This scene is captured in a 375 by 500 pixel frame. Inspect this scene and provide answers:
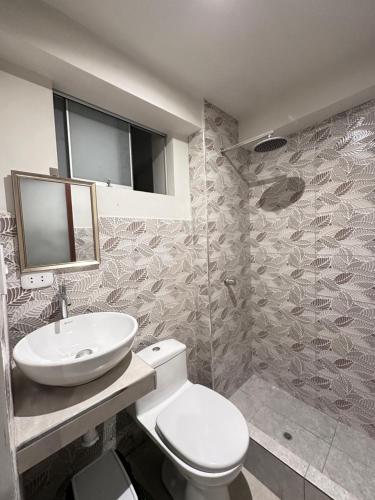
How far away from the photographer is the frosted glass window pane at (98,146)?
1.22m

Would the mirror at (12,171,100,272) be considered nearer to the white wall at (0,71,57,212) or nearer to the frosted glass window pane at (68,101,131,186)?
the white wall at (0,71,57,212)

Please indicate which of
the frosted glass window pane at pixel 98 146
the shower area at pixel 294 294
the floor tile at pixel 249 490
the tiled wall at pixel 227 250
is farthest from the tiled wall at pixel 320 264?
the frosted glass window pane at pixel 98 146

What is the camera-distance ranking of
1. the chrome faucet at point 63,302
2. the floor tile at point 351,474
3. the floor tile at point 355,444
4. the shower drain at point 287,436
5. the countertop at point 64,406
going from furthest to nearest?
the shower drain at point 287,436 → the floor tile at point 355,444 → the floor tile at point 351,474 → the chrome faucet at point 63,302 → the countertop at point 64,406

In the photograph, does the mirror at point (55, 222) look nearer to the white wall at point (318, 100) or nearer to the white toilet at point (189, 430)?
the white toilet at point (189, 430)

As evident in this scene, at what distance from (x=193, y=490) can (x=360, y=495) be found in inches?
36.1

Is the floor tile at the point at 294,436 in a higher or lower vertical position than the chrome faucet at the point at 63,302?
lower

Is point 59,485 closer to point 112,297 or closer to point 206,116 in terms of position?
point 112,297

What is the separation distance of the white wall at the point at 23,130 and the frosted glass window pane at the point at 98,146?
18cm

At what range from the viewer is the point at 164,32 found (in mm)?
1052

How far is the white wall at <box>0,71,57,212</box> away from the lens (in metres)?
0.92

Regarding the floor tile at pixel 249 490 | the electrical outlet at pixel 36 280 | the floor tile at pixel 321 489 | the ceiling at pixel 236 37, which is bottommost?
the floor tile at pixel 249 490

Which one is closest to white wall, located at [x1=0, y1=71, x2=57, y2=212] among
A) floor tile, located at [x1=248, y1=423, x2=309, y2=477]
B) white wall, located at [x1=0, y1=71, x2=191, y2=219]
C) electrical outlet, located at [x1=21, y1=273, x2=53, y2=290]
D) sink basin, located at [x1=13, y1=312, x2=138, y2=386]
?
white wall, located at [x1=0, y1=71, x2=191, y2=219]

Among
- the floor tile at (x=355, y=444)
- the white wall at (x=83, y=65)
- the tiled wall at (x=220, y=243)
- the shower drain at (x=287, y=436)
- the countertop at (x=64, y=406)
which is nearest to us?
the countertop at (x=64, y=406)

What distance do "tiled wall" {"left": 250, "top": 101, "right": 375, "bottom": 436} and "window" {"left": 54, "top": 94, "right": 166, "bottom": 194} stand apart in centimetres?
98
